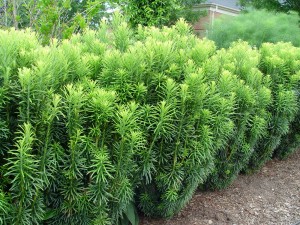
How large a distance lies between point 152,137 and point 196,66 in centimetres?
79

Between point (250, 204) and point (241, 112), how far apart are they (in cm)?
103

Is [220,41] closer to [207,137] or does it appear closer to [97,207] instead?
[207,137]

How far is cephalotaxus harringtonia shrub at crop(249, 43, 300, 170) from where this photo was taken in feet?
14.7

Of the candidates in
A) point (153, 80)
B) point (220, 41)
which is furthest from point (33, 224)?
point (220, 41)

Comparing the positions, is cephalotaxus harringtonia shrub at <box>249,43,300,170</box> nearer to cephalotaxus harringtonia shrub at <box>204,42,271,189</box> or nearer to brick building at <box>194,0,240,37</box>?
cephalotaxus harringtonia shrub at <box>204,42,271,189</box>

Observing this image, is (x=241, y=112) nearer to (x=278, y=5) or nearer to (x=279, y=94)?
(x=279, y=94)

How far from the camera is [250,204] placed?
4203mm

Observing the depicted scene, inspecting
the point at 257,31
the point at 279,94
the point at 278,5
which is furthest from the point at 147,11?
the point at 279,94

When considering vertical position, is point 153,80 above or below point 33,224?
above

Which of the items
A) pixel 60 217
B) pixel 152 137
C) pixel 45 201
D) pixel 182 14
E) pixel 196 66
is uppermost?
pixel 196 66

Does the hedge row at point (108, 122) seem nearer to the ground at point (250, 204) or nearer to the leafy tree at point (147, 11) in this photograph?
the ground at point (250, 204)

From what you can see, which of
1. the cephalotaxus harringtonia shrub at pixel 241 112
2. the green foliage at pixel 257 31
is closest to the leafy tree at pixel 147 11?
the green foliage at pixel 257 31

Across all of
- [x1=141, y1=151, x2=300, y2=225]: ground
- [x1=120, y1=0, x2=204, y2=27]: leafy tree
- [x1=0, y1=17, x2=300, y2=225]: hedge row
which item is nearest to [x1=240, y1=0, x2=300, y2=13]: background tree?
[x1=120, y1=0, x2=204, y2=27]: leafy tree

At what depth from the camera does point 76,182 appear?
2.56 meters
